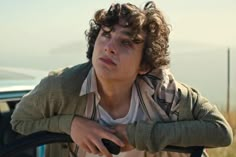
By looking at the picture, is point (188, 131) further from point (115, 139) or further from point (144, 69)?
point (144, 69)

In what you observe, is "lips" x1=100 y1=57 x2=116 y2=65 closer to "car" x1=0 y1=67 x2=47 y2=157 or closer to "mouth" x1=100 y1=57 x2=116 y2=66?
"mouth" x1=100 y1=57 x2=116 y2=66

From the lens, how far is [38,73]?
3795mm

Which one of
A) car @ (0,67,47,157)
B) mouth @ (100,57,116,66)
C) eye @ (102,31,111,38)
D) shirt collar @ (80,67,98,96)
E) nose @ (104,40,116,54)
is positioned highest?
eye @ (102,31,111,38)

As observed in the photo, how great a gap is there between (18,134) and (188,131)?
0.89 m

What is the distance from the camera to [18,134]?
9.57 ft

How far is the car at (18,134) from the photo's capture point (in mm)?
2369

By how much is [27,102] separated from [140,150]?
52 cm

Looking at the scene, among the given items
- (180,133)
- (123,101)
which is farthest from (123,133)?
→ (123,101)

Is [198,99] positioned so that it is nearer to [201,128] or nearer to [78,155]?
[201,128]

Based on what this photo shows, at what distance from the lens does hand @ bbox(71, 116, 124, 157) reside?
236cm

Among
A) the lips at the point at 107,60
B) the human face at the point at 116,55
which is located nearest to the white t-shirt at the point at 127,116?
the human face at the point at 116,55

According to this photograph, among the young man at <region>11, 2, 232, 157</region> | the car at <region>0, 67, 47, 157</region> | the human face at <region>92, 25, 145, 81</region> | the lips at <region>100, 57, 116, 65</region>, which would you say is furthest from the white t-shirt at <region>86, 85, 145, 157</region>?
the car at <region>0, 67, 47, 157</region>

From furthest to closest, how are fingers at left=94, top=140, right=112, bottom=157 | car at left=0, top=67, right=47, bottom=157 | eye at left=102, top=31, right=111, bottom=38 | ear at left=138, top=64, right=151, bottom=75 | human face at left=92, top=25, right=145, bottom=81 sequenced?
car at left=0, top=67, right=47, bottom=157
ear at left=138, top=64, right=151, bottom=75
eye at left=102, top=31, right=111, bottom=38
human face at left=92, top=25, right=145, bottom=81
fingers at left=94, top=140, right=112, bottom=157

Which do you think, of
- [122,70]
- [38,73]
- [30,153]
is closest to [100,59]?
[122,70]
